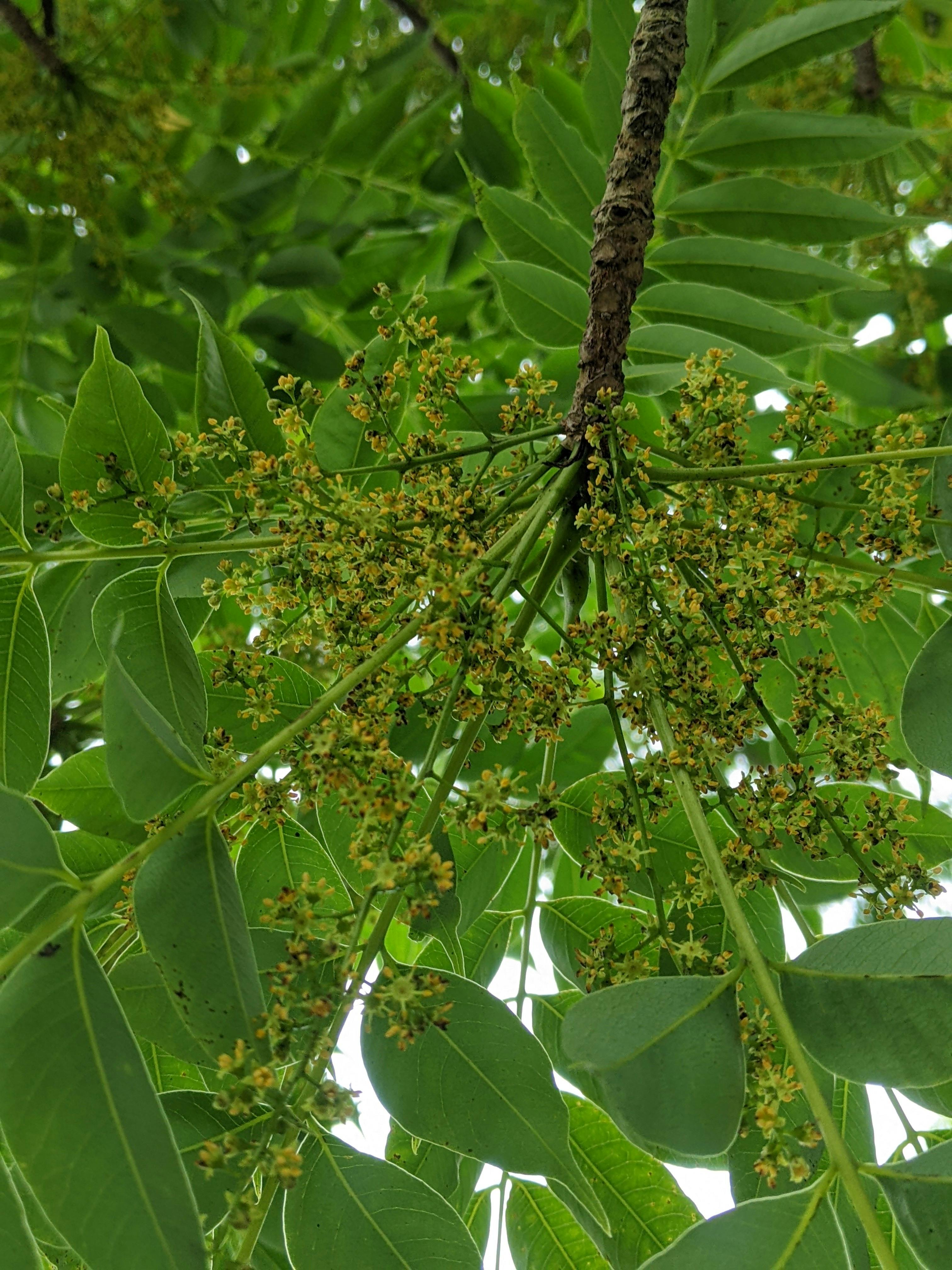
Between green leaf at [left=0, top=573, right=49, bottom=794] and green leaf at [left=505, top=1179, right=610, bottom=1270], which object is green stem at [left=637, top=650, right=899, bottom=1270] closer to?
green leaf at [left=505, top=1179, right=610, bottom=1270]

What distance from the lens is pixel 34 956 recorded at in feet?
3.30

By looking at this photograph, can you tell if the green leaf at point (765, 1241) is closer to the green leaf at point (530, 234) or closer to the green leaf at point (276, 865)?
the green leaf at point (276, 865)

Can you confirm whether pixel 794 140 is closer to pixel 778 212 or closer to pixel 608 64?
pixel 778 212

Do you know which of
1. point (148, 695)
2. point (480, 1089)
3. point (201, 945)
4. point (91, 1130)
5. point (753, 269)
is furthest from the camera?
point (753, 269)

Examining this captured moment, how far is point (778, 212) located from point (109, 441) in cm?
126

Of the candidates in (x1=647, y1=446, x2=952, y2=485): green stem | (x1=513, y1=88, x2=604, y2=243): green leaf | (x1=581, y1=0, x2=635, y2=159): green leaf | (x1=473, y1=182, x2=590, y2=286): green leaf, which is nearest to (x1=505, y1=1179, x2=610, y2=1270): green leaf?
(x1=647, y1=446, x2=952, y2=485): green stem

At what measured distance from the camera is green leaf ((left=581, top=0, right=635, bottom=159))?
1.92 m

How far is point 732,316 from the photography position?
1781 millimetres

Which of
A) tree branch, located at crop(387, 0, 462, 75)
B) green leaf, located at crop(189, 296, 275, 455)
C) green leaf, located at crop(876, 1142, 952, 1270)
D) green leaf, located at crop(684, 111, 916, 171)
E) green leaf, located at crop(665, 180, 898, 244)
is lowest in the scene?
green leaf, located at crop(876, 1142, 952, 1270)

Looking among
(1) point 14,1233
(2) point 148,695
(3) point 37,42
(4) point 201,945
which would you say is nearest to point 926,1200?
(4) point 201,945

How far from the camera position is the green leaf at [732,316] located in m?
1.75

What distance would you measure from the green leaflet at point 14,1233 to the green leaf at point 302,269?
1.95m

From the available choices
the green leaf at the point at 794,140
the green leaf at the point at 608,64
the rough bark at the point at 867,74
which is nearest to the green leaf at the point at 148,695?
the green leaf at the point at 608,64

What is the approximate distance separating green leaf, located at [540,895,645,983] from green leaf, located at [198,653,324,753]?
18.2 inches
